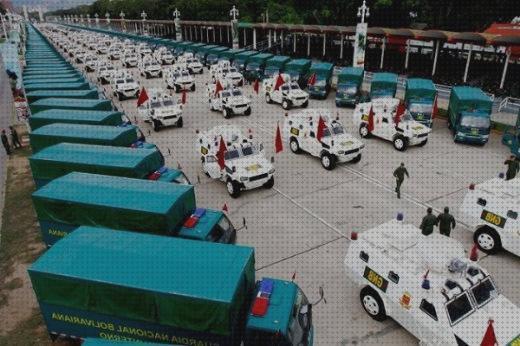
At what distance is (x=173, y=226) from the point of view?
1017cm

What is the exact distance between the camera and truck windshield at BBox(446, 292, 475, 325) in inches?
296

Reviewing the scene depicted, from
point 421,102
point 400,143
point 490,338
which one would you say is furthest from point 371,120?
point 490,338

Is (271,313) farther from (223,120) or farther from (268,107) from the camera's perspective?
(268,107)

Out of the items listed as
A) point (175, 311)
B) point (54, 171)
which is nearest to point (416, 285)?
point (175, 311)

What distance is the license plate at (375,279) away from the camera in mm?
8594

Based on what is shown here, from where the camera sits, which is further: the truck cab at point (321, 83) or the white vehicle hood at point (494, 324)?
the truck cab at point (321, 83)

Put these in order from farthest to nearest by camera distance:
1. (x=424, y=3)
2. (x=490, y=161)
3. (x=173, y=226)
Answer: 1. (x=424, y=3)
2. (x=490, y=161)
3. (x=173, y=226)

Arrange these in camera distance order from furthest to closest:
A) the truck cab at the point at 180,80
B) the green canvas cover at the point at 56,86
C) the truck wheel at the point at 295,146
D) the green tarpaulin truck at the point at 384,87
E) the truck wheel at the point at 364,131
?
the truck cab at the point at 180,80 < the green canvas cover at the point at 56,86 < the green tarpaulin truck at the point at 384,87 < the truck wheel at the point at 364,131 < the truck wheel at the point at 295,146

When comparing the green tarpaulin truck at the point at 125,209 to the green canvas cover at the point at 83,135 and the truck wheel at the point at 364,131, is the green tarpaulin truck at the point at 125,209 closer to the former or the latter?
the green canvas cover at the point at 83,135

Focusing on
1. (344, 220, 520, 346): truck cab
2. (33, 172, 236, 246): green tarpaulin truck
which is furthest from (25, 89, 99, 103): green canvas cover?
(344, 220, 520, 346): truck cab

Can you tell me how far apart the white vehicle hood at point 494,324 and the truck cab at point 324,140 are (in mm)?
9701

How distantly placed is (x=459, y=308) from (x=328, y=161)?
10.0 m

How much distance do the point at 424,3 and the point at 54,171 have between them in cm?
4427

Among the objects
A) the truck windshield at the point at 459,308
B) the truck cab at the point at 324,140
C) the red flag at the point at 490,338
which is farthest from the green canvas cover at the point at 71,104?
the red flag at the point at 490,338
